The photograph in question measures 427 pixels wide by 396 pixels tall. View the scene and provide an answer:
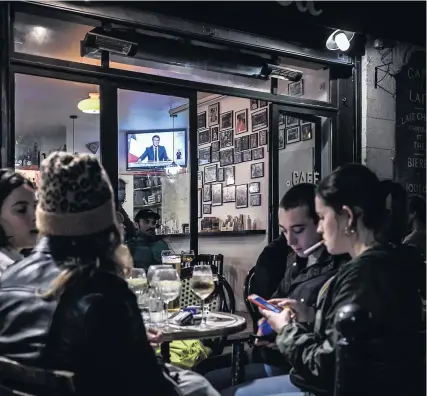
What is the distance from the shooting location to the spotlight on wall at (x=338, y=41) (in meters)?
4.94

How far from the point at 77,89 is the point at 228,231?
9.22ft

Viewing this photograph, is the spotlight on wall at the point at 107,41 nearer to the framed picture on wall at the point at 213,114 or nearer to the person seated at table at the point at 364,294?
the person seated at table at the point at 364,294

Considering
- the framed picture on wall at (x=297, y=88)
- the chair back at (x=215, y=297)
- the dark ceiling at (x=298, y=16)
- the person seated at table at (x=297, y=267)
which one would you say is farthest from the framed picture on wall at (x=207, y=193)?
the person seated at table at (x=297, y=267)

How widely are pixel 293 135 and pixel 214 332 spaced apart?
396cm

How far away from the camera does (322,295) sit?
1.77 m

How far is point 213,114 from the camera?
8219mm

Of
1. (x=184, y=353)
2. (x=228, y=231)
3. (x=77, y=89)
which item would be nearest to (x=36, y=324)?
(x=184, y=353)

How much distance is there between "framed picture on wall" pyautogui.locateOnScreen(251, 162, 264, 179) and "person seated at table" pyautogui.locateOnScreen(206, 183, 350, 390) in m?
4.59

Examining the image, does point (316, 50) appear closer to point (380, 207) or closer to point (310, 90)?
point (310, 90)

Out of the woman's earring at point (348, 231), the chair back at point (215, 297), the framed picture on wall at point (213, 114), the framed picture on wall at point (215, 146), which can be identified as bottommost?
the chair back at point (215, 297)

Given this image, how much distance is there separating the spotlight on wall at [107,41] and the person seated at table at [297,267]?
2011mm

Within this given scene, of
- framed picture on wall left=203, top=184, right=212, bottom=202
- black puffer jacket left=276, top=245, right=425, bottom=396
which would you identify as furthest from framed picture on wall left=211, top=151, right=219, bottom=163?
black puffer jacket left=276, top=245, right=425, bottom=396

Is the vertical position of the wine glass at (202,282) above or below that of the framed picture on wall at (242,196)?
below

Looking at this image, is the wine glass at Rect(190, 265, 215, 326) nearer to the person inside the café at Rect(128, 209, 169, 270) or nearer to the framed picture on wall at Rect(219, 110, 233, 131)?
the person inside the café at Rect(128, 209, 169, 270)
